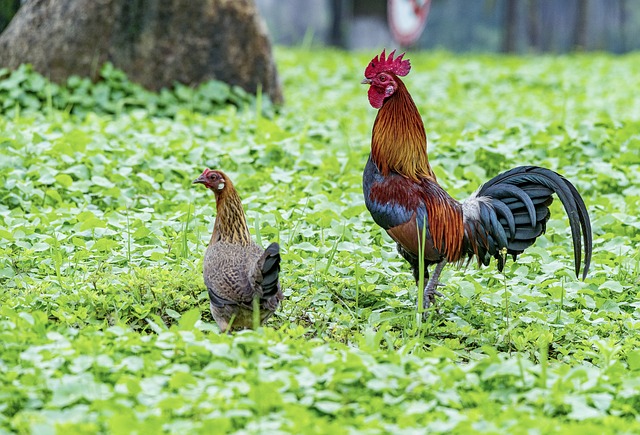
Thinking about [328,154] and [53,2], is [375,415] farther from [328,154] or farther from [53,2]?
[53,2]

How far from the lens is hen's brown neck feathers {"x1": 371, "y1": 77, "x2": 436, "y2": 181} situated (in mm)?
4781

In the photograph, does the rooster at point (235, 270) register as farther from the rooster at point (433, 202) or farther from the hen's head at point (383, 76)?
the hen's head at point (383, 76)

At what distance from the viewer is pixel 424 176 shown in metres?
4.86

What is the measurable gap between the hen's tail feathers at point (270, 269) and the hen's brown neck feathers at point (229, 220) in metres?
0.42

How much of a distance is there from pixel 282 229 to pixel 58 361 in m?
2.37

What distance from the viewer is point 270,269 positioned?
13.1 ft

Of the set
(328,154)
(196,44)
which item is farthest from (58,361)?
(196,44)

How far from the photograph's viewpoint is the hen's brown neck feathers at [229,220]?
444cm

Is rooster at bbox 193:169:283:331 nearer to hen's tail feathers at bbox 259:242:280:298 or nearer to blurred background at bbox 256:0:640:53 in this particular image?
hen's tail feathers at bbox 259:242:280:298

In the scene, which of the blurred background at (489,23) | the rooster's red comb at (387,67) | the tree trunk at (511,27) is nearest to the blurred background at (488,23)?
the blurred background at (489,23)

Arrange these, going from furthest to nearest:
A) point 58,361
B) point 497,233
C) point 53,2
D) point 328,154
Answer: point 53,2 → point 328,154 → point 497,233 → point 58,361

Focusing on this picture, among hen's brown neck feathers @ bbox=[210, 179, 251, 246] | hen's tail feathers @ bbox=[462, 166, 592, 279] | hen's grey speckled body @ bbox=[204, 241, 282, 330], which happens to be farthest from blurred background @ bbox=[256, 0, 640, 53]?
hen's grey speckled body @ bbox=[204, 241, 282, 330]

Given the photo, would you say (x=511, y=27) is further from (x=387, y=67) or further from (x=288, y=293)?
(x=288, y=293)

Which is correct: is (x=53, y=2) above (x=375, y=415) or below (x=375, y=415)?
above
